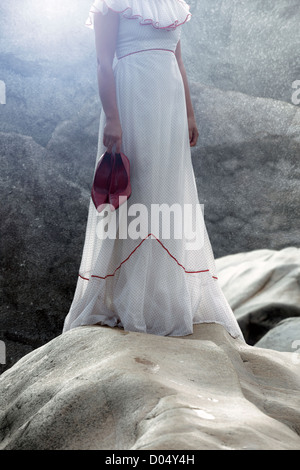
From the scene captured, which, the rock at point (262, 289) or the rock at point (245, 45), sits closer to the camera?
the rock at point (262, 289)

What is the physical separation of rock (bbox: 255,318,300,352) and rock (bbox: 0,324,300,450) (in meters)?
0.91

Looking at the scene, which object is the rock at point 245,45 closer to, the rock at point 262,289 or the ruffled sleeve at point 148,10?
the rock at point 262,289

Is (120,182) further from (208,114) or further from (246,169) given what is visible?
(208,114)

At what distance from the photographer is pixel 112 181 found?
235 cm

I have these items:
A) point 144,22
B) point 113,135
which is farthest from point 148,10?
point 113,135

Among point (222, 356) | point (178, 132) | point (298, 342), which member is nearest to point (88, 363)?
point (222, 356)

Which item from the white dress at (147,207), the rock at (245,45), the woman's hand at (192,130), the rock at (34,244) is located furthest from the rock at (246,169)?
the white dress at (147,207)

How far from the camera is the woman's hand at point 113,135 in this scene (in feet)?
7.79

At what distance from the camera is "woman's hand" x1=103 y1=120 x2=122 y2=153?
2.38 metres

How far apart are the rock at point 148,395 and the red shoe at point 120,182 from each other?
53cm

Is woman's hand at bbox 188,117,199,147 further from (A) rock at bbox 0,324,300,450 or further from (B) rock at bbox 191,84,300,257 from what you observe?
(B) rock at bbox 191,84,300,257

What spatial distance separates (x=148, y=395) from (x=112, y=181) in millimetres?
1028

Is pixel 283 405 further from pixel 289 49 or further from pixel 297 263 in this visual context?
pixel 289 49

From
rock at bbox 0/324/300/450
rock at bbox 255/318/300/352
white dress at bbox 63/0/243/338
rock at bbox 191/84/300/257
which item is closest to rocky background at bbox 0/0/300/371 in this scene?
rock at bbox 191/84/300/257
